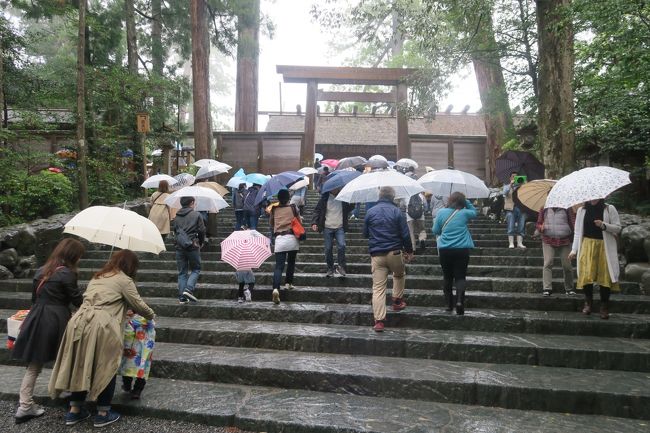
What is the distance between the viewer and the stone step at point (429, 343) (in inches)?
179

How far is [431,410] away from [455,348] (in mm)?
1102

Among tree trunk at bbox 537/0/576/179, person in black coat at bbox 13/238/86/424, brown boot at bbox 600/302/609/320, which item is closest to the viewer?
person in black coat at bbox 13/238/86/424

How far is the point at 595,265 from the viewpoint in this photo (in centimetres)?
532

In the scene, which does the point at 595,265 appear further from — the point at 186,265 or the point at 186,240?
the point at 186,265

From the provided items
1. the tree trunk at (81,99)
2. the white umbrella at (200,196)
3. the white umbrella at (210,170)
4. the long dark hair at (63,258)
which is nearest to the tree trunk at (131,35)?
the tree trunk at (81,99)

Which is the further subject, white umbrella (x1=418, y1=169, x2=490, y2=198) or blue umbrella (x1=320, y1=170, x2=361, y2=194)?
white umbrella (x1=418, y1=169, x2=490, y2=198)

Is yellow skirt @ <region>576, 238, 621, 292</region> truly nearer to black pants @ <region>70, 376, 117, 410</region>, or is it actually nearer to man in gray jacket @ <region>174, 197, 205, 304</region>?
man in gray jacket @ <region>174, 197, 205, 304</region>

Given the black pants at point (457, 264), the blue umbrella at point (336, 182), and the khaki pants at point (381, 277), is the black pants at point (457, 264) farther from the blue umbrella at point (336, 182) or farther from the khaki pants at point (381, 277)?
the blue umbrella at point (336, 182)

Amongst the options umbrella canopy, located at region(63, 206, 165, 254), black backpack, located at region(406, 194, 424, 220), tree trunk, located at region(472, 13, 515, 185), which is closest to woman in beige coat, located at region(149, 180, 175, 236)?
umbrella canopy, located at region(63, 206, 165, 254)

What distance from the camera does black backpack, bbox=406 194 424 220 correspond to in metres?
8.71

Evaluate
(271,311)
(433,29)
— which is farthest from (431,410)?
(433,29)

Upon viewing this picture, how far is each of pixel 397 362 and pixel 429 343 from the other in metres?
0.43

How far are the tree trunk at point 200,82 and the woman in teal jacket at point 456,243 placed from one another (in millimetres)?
6805

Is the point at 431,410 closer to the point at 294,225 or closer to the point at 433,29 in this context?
the point at 294,225
